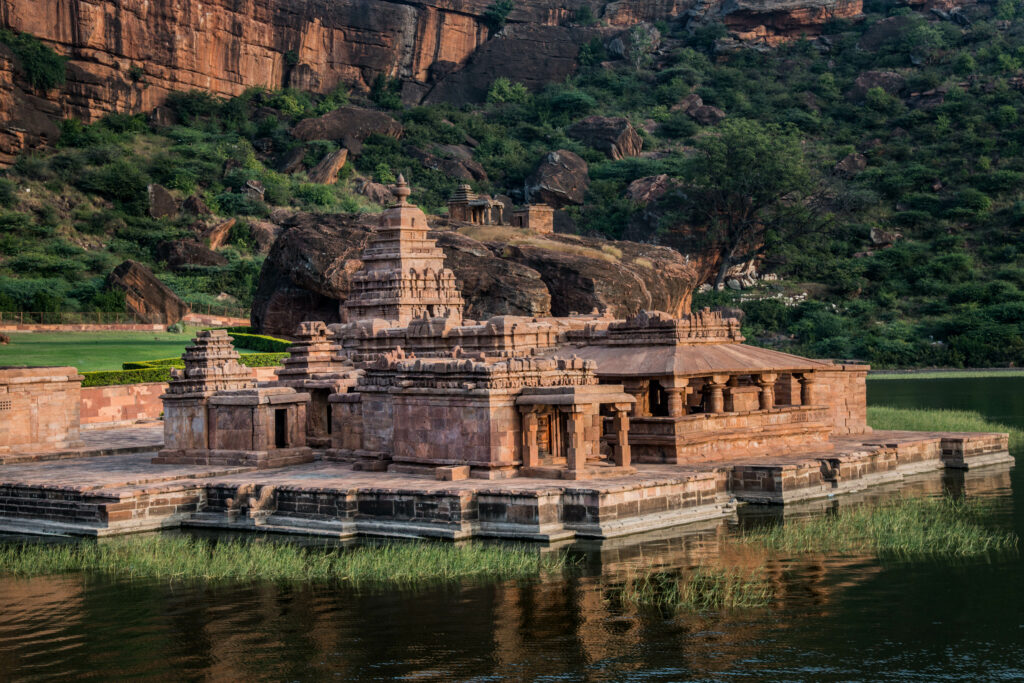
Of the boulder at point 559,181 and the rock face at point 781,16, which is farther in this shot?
the rock face at point 781,16

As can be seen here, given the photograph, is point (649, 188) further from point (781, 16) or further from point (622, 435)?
point (622, 435)

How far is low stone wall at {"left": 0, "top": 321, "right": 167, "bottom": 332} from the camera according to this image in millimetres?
52231

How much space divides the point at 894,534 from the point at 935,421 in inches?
670

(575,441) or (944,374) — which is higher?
(944,374)

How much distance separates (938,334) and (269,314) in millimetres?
33693

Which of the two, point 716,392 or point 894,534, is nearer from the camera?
point 894,534

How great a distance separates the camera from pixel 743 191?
7450cm

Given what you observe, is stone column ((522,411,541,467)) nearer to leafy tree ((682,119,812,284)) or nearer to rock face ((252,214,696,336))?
rock face ((252,214,696,336))

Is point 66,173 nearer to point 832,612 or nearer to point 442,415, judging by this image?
point 442,415

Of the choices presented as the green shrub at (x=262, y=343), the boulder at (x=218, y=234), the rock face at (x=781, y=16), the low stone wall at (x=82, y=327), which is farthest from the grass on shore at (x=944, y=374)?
the rock face at (x=781, y=16)

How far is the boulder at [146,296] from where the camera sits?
191 feet

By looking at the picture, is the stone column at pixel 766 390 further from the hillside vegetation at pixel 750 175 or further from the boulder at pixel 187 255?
the boulder at pixel 187 255

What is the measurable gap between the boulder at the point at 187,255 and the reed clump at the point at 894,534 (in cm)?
4989

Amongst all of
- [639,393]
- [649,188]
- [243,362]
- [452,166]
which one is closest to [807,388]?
[639,393]
